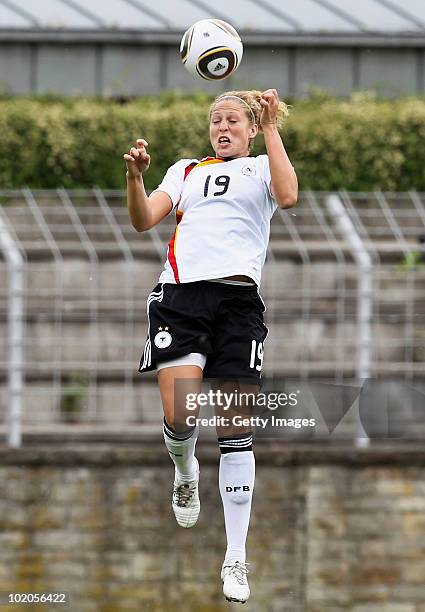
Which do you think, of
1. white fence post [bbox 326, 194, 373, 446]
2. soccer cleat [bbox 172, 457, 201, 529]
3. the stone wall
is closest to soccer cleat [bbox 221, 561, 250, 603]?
soccer cleat [bbox 172, 457, 201, 529]

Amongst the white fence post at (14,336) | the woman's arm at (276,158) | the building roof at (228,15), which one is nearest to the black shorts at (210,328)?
the woman's arm at (276,158)

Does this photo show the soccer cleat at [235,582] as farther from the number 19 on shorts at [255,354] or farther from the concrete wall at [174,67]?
the concrete wall at [174,67]

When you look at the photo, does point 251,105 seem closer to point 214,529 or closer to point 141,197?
point 141,197

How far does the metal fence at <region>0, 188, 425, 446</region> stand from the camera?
10266mm

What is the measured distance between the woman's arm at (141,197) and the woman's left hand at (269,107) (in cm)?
48

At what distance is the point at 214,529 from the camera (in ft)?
33.3

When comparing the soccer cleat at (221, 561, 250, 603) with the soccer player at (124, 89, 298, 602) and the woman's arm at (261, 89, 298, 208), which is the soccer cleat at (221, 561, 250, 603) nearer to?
the soccer player at (124, 89, 298, 602)

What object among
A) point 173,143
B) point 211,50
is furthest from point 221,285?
point 173,143

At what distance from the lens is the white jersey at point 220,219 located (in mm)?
5855

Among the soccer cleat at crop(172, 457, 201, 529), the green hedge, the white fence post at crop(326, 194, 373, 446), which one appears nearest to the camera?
the soccer cleat at crop(172, 457, 201, 529)

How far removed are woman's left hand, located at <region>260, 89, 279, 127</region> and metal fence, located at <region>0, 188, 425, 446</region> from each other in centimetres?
467

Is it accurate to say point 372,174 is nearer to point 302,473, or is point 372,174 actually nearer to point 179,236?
point 302,473

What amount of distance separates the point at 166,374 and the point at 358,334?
184 inches

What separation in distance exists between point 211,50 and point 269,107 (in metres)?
0.42
